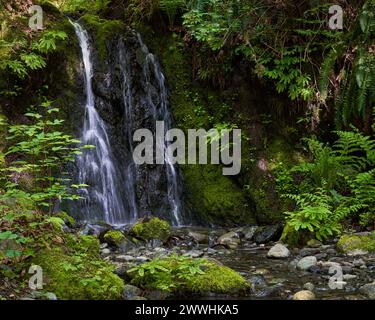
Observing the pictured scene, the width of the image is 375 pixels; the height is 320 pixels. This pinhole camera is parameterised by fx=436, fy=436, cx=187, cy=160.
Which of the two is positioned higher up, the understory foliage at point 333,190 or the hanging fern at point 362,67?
the hanging fern at point 362,67

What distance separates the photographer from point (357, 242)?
5844 millimetres

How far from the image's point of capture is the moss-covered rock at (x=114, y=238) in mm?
6143

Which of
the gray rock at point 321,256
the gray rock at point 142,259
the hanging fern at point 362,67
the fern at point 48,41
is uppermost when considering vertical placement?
the fern at point 48,41

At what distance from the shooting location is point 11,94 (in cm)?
841

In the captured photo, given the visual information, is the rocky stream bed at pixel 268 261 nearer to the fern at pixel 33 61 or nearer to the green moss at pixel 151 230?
the green moss at pixel 151 230

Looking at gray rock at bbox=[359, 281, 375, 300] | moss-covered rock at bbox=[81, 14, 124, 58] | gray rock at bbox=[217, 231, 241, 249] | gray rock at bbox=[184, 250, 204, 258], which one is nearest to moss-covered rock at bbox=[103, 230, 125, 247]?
gray rock at bbox=[184, 250, 204, 258]

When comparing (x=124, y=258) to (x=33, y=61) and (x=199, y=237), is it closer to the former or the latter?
A: (x=199, y=237)

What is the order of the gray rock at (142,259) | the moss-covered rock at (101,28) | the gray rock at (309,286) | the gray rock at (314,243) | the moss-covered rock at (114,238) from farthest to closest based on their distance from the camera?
the moss-covered rock at (101,28) → the gray rock at (314,243) → the moss-covered rock at (114,238) → the gray rock at (142,259) → the gray rock at (309,286)

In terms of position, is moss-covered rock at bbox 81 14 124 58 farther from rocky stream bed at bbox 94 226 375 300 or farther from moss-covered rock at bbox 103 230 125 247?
moss-covered rock at bbox 103 230 125 247

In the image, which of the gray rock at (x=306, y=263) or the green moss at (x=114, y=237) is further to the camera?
the green moss at (x=114, y=237)

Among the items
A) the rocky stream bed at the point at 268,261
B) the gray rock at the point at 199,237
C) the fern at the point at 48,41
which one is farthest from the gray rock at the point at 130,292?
the fern at the point at 48,41

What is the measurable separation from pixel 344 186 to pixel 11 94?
6385 mm

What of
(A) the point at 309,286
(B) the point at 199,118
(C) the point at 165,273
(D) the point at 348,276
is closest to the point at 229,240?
(D) the point at 348,276

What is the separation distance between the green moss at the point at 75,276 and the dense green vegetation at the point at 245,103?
2038mm
